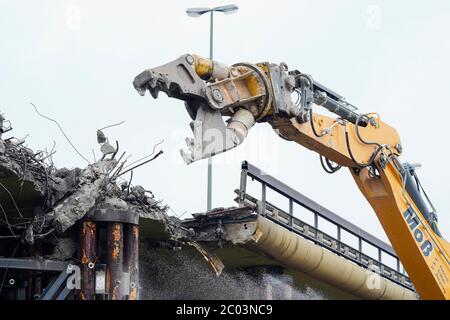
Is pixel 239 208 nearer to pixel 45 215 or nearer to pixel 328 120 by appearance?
pixel 328 120

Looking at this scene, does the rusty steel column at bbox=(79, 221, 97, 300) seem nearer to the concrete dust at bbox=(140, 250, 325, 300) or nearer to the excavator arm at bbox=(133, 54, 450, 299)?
the excavator arm at bbox=(133, 54, 450, 299)

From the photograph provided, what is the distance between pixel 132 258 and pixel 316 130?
3.47m

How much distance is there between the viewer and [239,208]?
18.5 m

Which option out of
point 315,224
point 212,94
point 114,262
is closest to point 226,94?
point 212,94

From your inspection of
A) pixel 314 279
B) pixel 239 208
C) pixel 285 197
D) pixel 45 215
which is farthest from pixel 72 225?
pixel 314 279

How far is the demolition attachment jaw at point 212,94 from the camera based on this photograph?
42.9ft

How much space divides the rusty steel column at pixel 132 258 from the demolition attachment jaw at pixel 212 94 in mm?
2814

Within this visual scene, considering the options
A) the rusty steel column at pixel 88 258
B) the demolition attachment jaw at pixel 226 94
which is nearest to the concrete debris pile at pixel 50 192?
the rusty steel column at pixel 88 258

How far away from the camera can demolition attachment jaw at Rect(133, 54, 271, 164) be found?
515 inches

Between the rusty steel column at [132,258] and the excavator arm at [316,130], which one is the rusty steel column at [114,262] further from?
the excavator arm at [316,130]

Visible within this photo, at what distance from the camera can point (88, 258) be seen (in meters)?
15.4

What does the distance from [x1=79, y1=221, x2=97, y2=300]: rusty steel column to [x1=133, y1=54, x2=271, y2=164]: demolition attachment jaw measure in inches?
117

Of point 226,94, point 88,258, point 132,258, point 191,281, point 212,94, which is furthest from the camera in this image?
point 191,281

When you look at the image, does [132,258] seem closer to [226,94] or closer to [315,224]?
[226,94]
